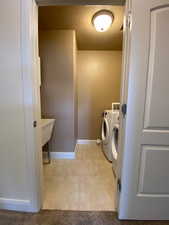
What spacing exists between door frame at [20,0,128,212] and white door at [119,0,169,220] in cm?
11

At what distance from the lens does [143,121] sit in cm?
121

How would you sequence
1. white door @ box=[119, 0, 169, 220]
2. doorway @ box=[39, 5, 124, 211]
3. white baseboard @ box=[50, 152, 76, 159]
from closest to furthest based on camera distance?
1. white door @ box=[119, 0, 169, 220]
2. doorway @ box=[39, 5, 124, 211]
3. white baseboard @ box=[50, 152, 76, 159]

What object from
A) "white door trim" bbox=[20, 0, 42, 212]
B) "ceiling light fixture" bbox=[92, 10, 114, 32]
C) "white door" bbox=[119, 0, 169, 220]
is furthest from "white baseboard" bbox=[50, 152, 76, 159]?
"ceiling light fixture" bbox=[92, 10, 114, 32]

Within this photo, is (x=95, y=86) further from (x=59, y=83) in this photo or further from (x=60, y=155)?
(x=60, y=155)

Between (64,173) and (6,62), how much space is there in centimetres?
174

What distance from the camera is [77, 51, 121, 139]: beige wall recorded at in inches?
130

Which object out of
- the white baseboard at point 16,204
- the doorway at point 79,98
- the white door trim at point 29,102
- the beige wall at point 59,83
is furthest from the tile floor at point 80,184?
the beige wall at point 59,83

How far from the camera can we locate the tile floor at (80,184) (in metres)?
1.55

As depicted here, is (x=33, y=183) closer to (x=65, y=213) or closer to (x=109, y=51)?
(x=65, y=213)

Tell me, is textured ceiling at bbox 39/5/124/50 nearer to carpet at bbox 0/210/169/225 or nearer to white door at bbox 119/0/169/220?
white door at bbox 119/0/169/220

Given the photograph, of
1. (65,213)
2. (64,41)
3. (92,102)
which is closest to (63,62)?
(64,41)

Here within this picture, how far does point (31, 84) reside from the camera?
1.25 meters

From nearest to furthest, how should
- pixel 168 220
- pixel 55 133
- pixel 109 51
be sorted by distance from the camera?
1. pixel 168 220
2. pixel 55 133
3. pixel 109 51

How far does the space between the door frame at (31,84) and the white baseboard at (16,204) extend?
2.1 inches
